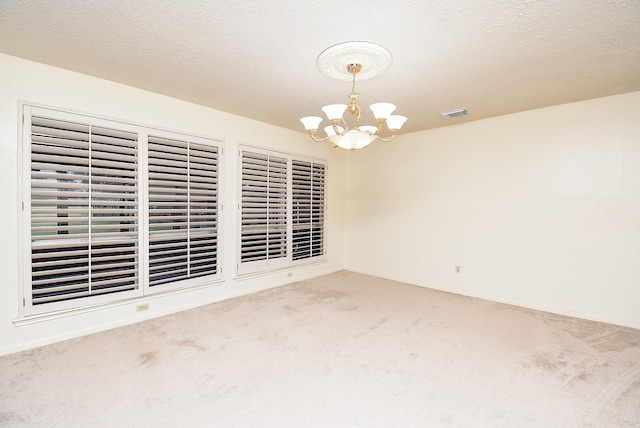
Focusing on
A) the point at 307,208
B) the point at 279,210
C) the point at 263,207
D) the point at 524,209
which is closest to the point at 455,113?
the point at 524,209

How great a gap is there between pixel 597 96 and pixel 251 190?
13.7 feet

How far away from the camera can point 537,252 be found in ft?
12.2

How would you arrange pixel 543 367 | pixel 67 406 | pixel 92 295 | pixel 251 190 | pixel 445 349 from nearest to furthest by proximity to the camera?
1. pixel 67 406
2. pixel 543 367
3. pixel 445 349
4. pixel 92 295
5. pixel 251 190

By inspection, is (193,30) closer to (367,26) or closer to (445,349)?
(367,26)

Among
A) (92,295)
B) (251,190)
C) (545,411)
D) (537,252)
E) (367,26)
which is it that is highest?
(367,26)

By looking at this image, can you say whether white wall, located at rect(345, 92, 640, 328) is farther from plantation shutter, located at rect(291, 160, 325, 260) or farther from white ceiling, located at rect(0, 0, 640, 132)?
plantation shutter, located at rect(291, 160, 325, 260)

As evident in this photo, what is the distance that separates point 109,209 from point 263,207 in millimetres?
1855

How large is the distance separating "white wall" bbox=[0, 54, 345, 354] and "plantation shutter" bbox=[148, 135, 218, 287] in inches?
7.5

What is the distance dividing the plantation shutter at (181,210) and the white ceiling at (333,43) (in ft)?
2.26

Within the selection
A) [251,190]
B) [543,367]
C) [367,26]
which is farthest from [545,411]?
[251,190]

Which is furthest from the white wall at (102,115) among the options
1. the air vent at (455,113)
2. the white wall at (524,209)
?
the air vent at (455,113)

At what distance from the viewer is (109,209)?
2.92 meters

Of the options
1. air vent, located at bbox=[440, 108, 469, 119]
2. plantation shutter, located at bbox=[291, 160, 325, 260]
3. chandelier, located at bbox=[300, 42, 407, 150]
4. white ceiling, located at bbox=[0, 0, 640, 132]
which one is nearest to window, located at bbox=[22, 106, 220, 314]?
white ceiling, located at bbox=[0, 0, 640, 132]

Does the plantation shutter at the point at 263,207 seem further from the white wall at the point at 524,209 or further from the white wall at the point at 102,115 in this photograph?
the white wall at the point at 524,209
